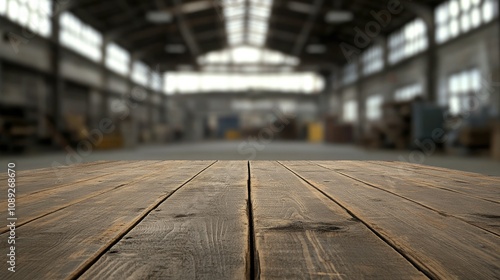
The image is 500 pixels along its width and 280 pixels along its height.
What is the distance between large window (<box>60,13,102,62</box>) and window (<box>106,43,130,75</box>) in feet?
3.36

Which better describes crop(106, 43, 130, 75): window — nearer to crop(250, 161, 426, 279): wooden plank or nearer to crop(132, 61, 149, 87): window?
crop(132, 61, 149, 87): window

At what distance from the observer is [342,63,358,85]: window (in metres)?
21.3

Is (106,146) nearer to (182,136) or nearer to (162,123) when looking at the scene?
(162,123)

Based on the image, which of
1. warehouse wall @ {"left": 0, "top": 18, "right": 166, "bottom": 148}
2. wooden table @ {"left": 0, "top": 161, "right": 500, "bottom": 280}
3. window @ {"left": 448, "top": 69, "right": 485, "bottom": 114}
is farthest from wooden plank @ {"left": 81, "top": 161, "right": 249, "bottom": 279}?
window @ {"left": 448, "top": 69, "right": 485, "bottom": 114}

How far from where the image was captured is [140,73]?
2239 centimetres

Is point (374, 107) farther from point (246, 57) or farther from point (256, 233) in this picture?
point (256, 233)

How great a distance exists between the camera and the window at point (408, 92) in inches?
566

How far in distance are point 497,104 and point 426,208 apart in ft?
34.1

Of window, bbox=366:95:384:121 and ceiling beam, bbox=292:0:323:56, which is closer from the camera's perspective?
ceiling beam, bbox=292:0:323:56

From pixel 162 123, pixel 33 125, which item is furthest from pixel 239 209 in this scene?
pixel 162 123

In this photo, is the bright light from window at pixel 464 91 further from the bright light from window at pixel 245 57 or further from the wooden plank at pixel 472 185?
the bright light from window at pixel 245 57

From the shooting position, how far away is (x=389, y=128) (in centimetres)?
1263

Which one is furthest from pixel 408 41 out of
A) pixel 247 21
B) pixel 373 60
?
pixel 247 21


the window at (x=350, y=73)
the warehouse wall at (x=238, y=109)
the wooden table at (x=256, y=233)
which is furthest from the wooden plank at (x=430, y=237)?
the warehouse wall at (x=238, y=109)
